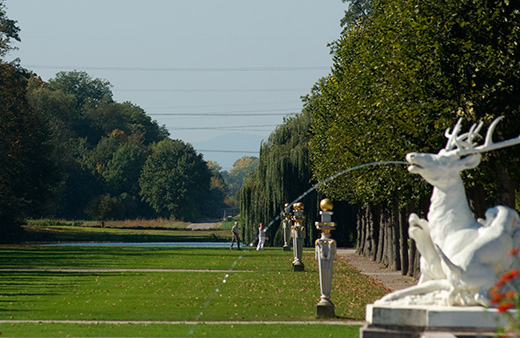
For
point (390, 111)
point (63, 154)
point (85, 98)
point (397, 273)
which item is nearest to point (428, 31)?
point (390, 111)

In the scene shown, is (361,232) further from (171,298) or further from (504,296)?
(504,296)

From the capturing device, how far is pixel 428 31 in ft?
80.6

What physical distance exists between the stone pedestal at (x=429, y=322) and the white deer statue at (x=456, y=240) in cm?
25

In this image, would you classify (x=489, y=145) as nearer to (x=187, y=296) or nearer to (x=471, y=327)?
(x=471, y=327)

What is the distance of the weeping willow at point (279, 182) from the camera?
6353 centimetres

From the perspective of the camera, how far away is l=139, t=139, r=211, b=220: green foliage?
135625 mm

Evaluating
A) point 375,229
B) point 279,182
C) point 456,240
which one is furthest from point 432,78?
point 279,182

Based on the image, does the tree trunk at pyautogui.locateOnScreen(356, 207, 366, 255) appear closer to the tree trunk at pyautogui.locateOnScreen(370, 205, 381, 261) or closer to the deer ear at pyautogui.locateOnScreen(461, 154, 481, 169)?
the tree trunk at pyautogui.locateOnScreen(370, 205, 381, 261)

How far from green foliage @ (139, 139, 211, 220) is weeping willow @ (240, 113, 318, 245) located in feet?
226

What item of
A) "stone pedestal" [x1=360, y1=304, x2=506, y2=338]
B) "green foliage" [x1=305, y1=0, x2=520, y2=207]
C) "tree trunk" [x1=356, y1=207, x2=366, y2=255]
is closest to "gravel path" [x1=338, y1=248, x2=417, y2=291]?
"tree trunk" [x1=356, y1=207, x2=366, y2=255]

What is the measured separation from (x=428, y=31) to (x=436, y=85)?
1383mm

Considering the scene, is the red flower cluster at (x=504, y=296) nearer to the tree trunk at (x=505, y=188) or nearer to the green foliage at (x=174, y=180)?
the tree trunk at (x=505, y=188)

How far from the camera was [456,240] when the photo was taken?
1334 centimetres

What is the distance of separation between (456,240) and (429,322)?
4.11ft
